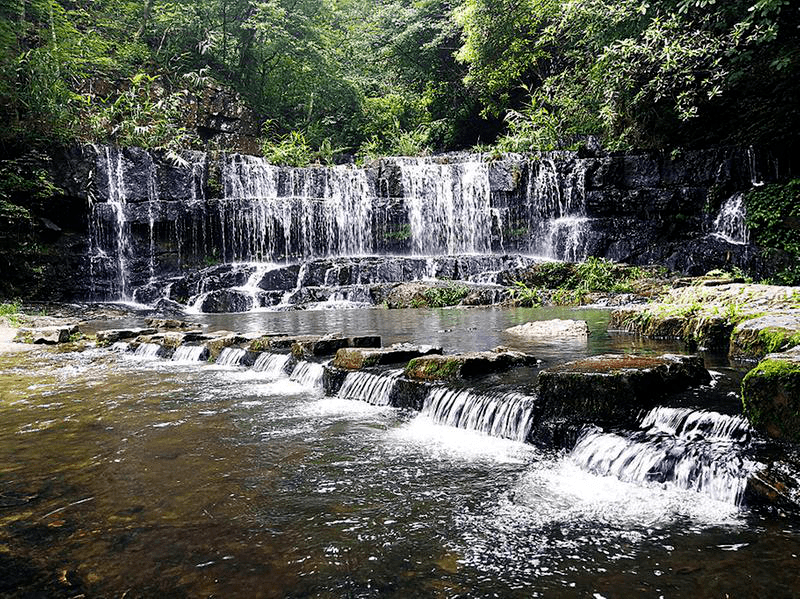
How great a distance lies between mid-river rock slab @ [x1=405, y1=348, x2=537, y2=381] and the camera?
5324 mm

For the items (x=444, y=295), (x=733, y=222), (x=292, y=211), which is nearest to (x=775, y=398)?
(x=444, y=295)

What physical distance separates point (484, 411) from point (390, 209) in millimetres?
18908

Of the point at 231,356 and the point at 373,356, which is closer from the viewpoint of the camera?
the point at 373,356

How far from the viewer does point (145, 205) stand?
2066 centimetres

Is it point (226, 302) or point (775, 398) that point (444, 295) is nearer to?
point (226, 302)

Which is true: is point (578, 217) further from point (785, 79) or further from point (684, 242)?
point (785, 79)

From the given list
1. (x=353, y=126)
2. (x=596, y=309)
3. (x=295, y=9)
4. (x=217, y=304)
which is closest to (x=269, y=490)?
(x=596, y=309)

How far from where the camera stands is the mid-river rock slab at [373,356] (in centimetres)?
626

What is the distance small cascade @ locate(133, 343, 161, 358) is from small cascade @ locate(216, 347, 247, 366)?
5.14 ft

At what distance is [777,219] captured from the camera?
15.4m

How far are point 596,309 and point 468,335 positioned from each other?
5.09m

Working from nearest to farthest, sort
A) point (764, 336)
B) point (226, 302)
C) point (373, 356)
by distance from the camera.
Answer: point (764, 336), point (373, 356), point (226, 302)

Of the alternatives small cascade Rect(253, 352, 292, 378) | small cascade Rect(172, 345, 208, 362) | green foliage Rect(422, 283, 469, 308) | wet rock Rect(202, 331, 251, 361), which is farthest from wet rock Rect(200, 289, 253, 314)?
small cascade Rect(253, 352, 292, 378)

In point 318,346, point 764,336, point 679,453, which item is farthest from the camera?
point 318,346
